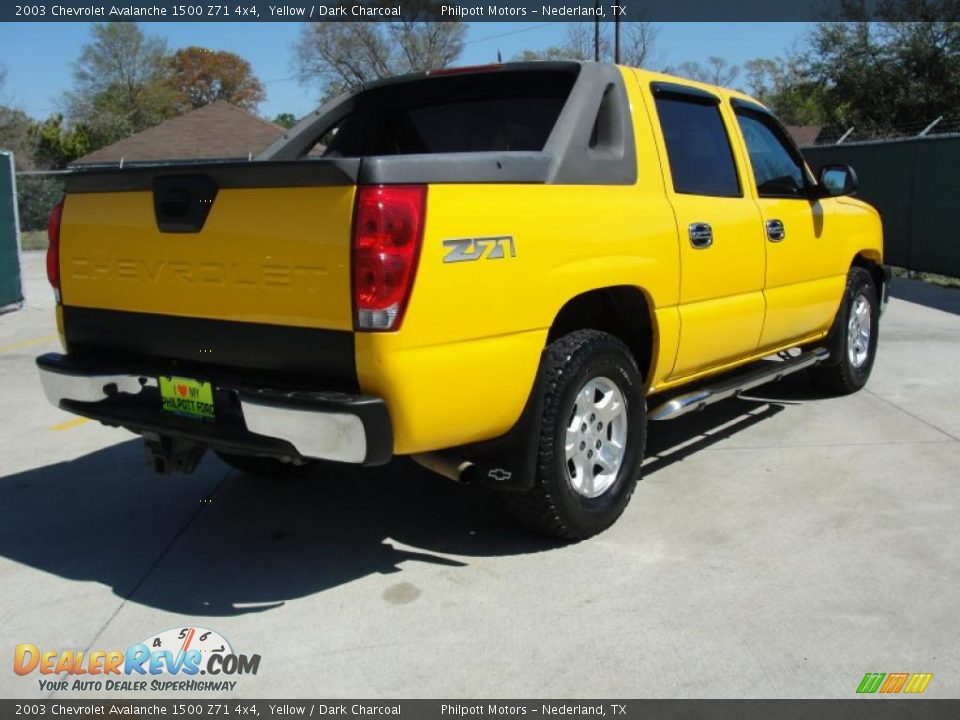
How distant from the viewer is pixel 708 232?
4.60 metres

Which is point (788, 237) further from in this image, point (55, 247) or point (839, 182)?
point (55, 247)

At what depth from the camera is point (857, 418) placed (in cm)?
610

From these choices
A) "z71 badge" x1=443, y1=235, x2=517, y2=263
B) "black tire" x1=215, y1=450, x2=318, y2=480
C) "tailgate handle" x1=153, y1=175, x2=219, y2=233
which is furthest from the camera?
"black tire" x1=215, y1=450, x2=318, y2=480

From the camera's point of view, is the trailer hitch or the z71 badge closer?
the z71 badge

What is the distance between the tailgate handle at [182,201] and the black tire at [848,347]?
173 inches

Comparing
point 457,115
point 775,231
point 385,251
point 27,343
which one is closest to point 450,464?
point 385,251

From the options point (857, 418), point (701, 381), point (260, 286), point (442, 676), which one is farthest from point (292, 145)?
point (857, 418)

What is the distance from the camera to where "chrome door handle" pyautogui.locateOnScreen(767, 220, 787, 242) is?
16.9ft

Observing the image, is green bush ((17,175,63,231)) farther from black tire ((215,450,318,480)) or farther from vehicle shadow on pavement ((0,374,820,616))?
black tire ((215,450,318,480))

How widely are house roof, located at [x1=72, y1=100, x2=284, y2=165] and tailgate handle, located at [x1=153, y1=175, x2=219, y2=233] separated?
97.7 feet

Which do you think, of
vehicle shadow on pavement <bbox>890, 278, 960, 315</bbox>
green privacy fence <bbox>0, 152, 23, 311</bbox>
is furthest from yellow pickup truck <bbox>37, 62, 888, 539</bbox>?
green privacy fence <bbox>0, 152, 23, 311</bbox>

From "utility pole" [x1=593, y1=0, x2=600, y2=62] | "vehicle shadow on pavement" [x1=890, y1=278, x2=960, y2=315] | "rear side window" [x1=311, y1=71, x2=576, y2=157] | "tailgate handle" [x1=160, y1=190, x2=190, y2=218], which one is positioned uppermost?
"utility pole" [x1=593, y1=0, x2=600, y2=62]
